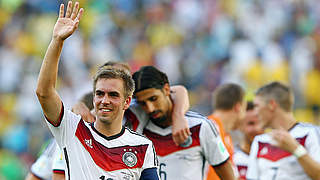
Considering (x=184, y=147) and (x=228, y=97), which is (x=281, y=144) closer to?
(x=184, y=147)

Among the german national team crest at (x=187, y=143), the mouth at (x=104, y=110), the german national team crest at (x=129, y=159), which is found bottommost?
the german national team crest at (x=187, y=143)

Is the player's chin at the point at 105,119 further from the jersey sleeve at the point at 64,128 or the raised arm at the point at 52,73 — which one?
the raised arm at the point at 52,73

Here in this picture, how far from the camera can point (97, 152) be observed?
196 inches

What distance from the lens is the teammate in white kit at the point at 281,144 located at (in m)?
6.71

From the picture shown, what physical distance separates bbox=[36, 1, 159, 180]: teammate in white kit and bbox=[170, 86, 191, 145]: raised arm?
1.03 meters

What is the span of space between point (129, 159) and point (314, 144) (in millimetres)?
2689

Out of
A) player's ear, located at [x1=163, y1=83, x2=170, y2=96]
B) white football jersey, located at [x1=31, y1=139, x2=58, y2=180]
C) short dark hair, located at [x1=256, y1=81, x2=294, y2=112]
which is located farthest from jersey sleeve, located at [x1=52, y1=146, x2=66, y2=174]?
short dark hair, located at [x1=256, y1=81, x2=294, y2=112]

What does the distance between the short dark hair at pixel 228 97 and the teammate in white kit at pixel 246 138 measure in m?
0.64

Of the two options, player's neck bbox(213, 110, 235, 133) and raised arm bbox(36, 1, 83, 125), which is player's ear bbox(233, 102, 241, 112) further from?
raised arm bbox(36, 1, 83, 125)

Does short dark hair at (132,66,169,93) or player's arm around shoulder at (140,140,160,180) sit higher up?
short dark hair at (132,66,169,93)

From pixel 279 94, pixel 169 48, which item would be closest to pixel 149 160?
pixel 279 94

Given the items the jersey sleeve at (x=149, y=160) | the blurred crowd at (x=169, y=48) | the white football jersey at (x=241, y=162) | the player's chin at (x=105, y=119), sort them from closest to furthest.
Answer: the player's chin at (x=105, y=119) → the jersey sleeve at (x=149, y=160) → the white football jersey at (x=241, y=162) → the blurred crowd at (x=169, y=48)

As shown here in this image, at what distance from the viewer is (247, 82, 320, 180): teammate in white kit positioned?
264 inches

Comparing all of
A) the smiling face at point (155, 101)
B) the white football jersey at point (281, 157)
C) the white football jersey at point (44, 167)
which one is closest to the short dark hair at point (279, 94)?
the white football jersey at point (281, 157)
